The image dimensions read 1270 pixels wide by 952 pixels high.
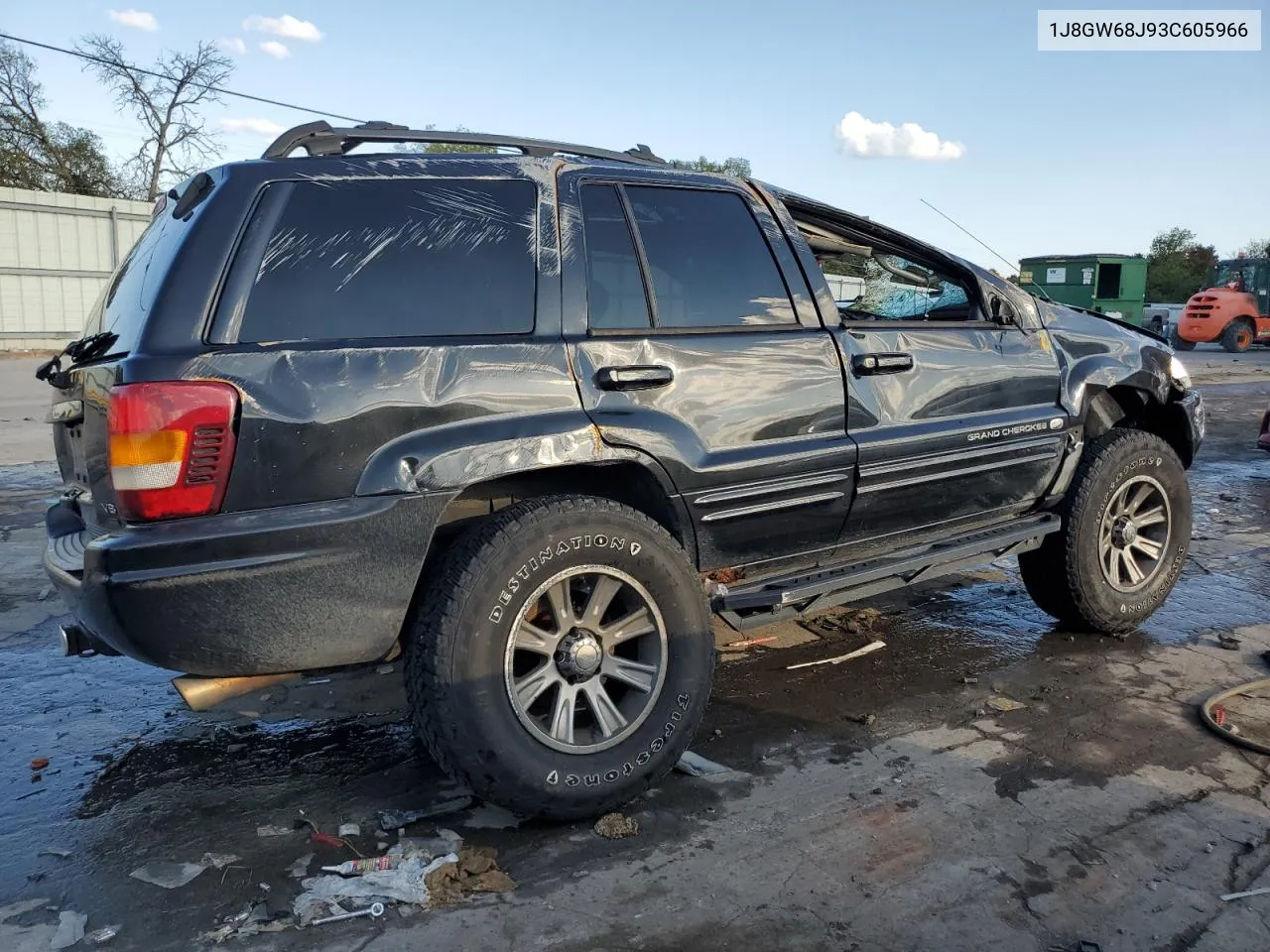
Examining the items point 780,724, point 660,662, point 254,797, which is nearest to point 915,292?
point 780,724

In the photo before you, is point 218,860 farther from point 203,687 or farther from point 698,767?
point 698,767

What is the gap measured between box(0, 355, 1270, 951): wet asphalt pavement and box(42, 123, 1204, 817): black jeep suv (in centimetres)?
37

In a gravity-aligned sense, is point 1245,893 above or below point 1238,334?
below

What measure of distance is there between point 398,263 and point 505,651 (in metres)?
1.16

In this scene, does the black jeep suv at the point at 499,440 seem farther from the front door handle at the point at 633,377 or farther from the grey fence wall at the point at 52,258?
the grey fence wall at the point at 52,258

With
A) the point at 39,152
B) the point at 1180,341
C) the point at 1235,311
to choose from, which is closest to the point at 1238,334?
the point at 1235,311

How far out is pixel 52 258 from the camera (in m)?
23.5

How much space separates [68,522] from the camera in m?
3.10

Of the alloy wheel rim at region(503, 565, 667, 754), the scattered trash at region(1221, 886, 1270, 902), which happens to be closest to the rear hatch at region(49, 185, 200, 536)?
the alloy wheel rim at region(503, 565, 667, 754)

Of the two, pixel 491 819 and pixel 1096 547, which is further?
pixel 1096 547

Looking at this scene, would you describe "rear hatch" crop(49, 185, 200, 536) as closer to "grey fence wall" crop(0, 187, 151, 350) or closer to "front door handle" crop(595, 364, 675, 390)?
"front door handle" crop(595, 364, 675, 390)

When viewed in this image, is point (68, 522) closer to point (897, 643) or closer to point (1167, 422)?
point (897, 643)

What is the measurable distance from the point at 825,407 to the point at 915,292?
4.50ft

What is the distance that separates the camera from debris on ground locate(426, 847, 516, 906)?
2.58 metres
